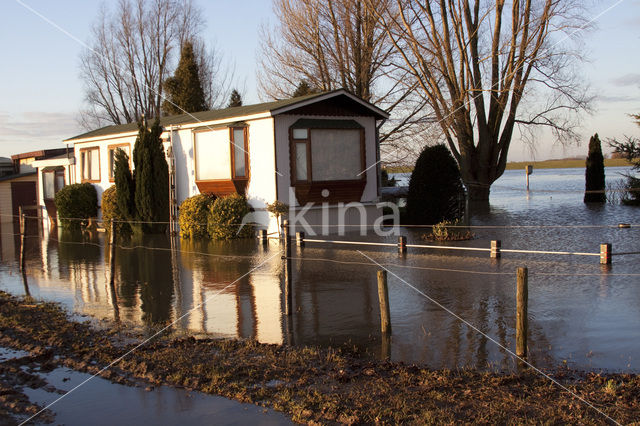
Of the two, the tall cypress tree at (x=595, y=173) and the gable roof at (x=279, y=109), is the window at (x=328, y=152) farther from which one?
the tall cypress tree at (x=595, y=173)

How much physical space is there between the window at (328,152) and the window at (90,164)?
41.0ft

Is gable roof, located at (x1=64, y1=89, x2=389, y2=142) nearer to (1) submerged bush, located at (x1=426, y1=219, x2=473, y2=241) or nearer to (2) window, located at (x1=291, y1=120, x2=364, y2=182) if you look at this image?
(2) window, located at (x1=291, y1=120, x2=364, y2=182)

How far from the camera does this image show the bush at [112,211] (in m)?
25.4

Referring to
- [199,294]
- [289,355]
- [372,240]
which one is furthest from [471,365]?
[372,240]

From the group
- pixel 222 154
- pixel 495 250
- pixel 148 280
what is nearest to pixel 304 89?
pixel 222 154

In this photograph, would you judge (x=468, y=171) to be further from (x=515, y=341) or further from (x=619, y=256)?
(x=515, y=341)

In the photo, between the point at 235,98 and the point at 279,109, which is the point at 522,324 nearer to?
the point at 279,109

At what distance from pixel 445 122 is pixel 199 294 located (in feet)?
64.4

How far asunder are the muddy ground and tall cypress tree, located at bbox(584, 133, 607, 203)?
28233mm

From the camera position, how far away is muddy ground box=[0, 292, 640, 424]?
6.11 meters

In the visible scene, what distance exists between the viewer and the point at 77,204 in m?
28.9

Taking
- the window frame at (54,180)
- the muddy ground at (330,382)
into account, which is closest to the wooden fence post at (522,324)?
the muddy ground at (330,382)

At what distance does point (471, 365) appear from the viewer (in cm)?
749

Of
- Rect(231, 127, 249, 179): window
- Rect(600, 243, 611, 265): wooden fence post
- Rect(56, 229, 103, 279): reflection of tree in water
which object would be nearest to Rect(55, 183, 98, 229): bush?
Rect(56, 229, 103, 279): reflection of tree in water
